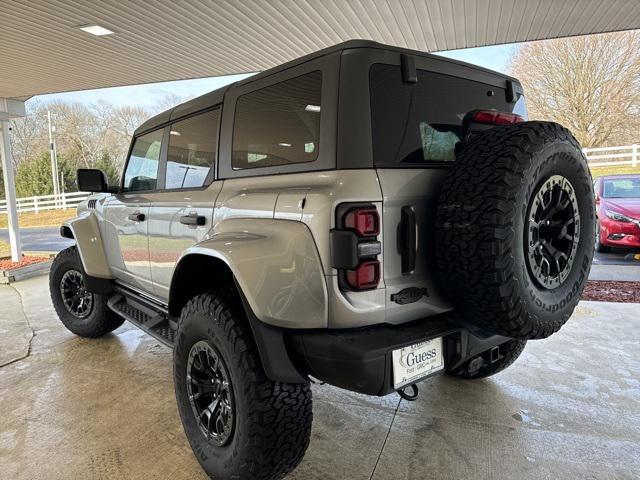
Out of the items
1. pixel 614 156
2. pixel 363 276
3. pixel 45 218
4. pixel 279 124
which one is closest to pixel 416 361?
pixel 363 276

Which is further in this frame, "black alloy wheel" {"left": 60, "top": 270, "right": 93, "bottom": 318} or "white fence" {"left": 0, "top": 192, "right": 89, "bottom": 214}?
"white fence" {"left": 0, "top": 192, "right": 89, "bottom": 214}

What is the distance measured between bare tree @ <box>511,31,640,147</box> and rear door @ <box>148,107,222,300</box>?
428 inches

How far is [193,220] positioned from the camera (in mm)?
2336

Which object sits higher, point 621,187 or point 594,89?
point 594,89

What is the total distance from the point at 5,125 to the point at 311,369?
8.27 m

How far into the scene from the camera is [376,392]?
1.57m

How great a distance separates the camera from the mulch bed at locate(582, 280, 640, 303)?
4984 mm

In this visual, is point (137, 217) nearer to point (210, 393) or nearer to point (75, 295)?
point (210, 393)

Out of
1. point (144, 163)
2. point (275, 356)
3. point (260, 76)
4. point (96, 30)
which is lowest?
point (275, 356)

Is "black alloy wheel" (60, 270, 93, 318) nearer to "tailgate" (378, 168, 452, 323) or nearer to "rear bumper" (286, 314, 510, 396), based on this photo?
"rear bumper" (286, 314, 510, 396)

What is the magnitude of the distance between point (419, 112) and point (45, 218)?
64.1 feet

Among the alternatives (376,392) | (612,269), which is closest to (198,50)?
(376,392)

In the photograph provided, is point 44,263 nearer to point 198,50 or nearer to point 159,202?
point 198,50

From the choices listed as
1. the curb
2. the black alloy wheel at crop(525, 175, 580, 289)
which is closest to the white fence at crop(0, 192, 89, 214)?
the curb
